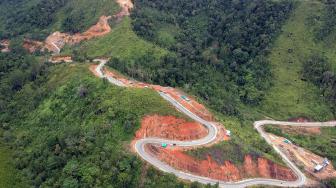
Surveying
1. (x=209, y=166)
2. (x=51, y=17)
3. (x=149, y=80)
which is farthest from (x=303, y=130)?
(x=51, y=17)

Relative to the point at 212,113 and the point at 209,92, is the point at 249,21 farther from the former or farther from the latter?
the point at 212,113

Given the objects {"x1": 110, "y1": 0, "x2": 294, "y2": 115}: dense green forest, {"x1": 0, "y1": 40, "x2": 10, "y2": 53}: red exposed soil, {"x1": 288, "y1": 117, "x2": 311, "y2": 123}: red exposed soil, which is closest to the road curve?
{"x1": 110, "y1": 0, "x2": 294, "y2": 115}: dense green forest

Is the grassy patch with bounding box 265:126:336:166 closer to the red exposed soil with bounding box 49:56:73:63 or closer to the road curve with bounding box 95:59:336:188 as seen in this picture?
the road curve with bounding box 95:59:336:188

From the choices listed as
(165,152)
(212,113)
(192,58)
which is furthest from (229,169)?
(192,58)

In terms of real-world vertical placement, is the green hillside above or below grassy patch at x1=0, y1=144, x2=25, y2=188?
above

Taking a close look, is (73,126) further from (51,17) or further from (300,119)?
(51,17)

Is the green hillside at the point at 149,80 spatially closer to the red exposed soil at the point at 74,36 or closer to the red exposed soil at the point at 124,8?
the red exposed soil at the point at 124,8

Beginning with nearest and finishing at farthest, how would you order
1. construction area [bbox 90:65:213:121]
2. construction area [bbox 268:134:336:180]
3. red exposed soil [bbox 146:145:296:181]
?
red exposed soil [bbox 146:145:296:181]
construction area [bbox 268:134:336:180]
construction area [bbox 90:65:213:121]
